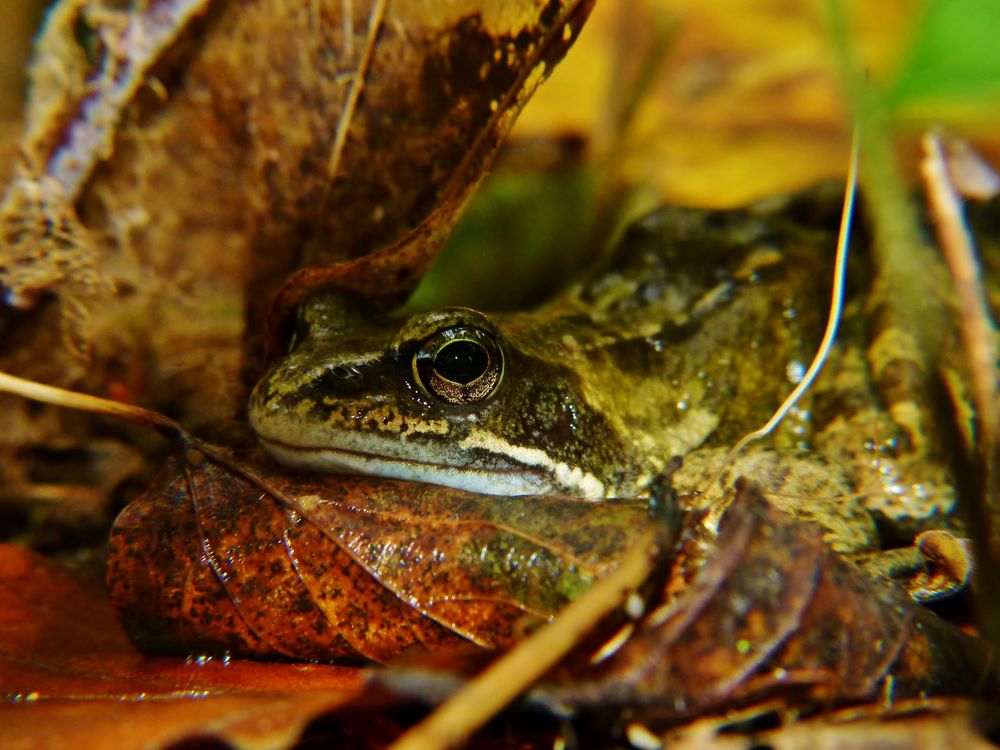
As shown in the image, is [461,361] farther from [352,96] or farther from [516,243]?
[516,243]

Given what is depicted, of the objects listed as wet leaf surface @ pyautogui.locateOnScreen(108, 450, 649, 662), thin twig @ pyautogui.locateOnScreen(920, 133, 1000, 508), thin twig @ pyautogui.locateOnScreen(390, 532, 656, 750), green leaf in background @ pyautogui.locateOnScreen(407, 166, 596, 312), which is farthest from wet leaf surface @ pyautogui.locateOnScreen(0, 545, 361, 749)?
green leaf in background @ pyautogui.locateOnScreen(407, 166, 596, 312)

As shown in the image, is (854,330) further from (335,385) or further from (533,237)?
(335,385)

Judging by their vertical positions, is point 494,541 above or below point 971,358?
below

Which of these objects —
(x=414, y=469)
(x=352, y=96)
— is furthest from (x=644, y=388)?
(x=352, y=96)

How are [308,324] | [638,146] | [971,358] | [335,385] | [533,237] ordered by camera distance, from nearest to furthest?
[971,358] < [335,385] < [308,324] < [533,237] < [638,146]

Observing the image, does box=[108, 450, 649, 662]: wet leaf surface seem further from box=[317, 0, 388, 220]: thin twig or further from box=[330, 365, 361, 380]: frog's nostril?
box=[317, 0, 388, 220]: thin twig

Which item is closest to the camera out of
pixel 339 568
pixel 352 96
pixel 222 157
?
pixel 339 568

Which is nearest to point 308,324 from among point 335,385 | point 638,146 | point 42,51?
point 335,385
